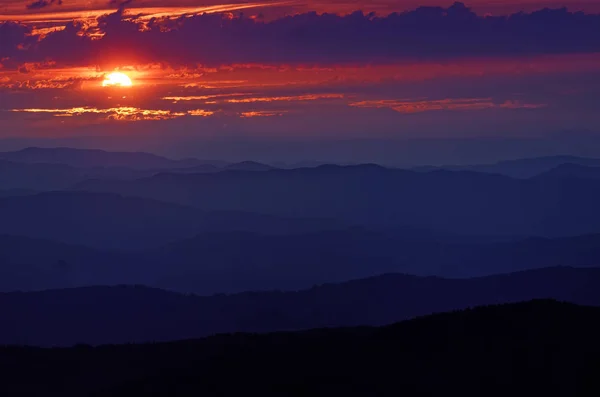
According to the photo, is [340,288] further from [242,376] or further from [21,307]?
[242,376]

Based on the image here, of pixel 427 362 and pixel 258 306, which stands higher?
pixel 427 362

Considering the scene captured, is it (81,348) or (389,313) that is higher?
(81,348)

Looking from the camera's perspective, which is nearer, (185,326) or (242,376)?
(242,376)

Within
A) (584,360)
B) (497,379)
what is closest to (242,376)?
(497,379)

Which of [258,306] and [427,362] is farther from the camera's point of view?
[258,306]

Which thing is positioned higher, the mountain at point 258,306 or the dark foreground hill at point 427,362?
the dark foreground hill at point 427,362
